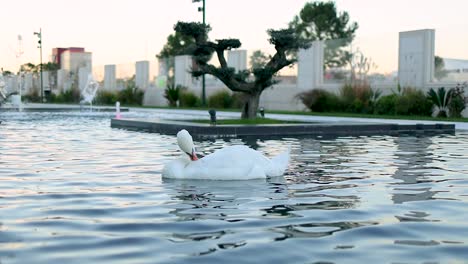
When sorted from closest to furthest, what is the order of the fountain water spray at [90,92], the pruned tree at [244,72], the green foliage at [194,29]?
the pruned tree at [244,72] < the green foliage at [194,29] < the fountain water spray at [90,92]

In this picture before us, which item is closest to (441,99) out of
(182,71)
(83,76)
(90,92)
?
(182,71)

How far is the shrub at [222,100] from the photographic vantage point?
140ft

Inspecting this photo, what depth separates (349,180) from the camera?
9773mm

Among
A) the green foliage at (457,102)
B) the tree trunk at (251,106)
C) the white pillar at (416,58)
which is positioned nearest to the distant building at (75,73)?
the white pillar at (416,58)

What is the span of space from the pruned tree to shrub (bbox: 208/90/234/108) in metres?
18.4

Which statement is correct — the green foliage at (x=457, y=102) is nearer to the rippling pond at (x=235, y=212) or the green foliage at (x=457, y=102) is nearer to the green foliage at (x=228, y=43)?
the green foliage at (x=228, y=43)

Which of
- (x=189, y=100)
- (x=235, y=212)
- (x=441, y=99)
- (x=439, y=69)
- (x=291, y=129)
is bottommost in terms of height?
(x=235, y=212)

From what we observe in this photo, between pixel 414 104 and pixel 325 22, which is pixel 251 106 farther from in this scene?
pixel 325 22

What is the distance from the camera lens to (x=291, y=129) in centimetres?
2045

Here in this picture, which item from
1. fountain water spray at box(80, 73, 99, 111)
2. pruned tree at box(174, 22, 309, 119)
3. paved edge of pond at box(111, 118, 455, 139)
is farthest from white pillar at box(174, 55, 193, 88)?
paved edge of pond at box(111, 118, 455, 139)

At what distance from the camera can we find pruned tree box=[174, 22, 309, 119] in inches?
909

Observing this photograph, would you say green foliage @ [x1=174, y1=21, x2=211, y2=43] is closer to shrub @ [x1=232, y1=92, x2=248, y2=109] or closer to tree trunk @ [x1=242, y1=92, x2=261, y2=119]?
tree trunk @ [x1=242, y1=92, x2=261, y2=119]

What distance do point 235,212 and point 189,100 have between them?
1613 inches

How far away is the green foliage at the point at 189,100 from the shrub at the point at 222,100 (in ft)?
9.48
